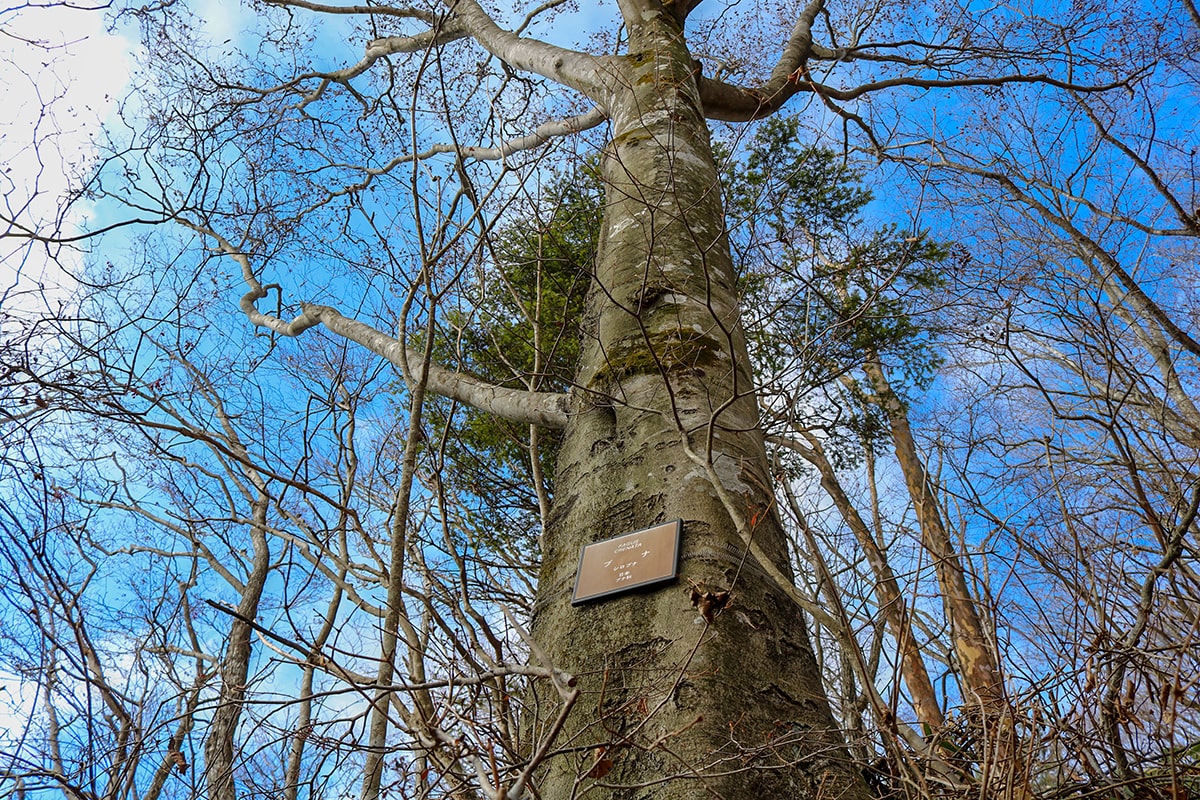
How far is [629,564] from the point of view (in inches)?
70.1

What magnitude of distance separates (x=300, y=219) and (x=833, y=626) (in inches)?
213

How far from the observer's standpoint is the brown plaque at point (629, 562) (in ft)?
5.67

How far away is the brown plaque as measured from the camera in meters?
1.73

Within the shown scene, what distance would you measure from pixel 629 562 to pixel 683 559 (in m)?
0.13

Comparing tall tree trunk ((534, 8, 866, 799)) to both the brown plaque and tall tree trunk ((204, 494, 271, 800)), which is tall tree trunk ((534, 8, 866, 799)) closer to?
the brown plaque

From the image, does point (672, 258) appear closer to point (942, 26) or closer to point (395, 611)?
point (395, 611)

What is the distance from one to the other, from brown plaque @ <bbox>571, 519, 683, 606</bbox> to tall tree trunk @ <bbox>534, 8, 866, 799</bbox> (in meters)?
0.03

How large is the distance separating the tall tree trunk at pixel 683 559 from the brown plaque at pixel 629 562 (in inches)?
1.2

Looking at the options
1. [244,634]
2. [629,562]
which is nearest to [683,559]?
[629,562]

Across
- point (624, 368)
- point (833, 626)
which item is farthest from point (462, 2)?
point (833, 626)

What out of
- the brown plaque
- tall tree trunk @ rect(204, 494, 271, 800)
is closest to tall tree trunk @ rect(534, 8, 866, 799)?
the brown plaque

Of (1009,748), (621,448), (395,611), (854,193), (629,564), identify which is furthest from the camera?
(854,193)

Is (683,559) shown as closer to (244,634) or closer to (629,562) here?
(629,562)

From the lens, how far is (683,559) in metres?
1.74
